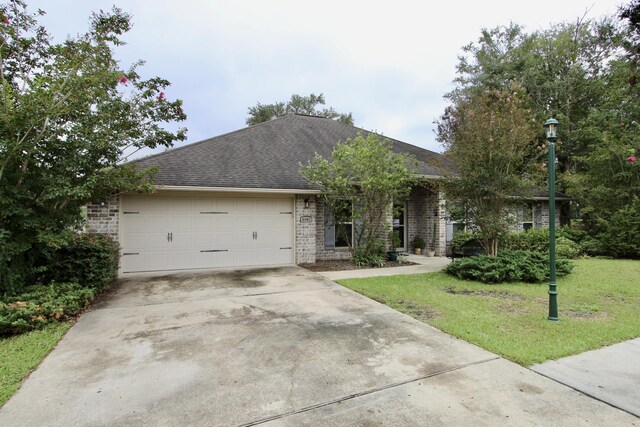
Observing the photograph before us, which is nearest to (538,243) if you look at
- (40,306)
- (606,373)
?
(606,373)

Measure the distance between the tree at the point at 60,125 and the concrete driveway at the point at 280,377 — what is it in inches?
72.2

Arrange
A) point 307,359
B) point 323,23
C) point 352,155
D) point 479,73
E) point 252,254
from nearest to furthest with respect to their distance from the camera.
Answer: point 307,359
point 352,155
point 252,254
point 323,23
point 479,73

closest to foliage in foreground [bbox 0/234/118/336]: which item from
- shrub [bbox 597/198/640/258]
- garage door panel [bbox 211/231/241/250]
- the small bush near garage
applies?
garage door panel [bbox 211/231/241/250]

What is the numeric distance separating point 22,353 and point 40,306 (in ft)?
4.30

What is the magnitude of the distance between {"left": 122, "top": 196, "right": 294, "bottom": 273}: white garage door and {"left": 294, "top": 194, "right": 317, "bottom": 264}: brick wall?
251 mm

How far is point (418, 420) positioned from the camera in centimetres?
263

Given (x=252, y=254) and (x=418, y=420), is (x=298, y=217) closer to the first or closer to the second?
(x=252, y=254)

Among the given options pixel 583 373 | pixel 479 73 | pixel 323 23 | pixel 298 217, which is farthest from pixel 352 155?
pixel 479 73

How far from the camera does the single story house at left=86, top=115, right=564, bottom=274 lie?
8.81 meters

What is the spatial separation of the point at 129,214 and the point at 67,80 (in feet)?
12.7

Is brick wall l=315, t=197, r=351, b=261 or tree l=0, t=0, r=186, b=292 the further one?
brick wall l=315, t=197, r=351, b=261

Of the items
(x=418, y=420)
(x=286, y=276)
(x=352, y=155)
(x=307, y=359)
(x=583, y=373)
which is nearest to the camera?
(x=418, y=420)

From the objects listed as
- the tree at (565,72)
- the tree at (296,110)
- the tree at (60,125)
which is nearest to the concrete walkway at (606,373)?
the tree at (60,125)

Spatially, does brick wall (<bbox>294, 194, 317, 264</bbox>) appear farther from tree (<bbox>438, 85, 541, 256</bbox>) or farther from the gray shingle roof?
tree (<bbox>438, 85, 541, 256</bbox>)
